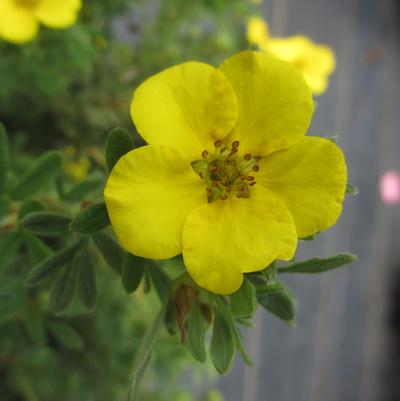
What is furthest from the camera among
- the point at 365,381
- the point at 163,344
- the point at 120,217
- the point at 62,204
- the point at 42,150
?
the point at 365,381

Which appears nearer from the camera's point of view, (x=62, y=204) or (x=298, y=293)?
(x=62, y=204)

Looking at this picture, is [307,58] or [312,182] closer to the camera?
[312,182]

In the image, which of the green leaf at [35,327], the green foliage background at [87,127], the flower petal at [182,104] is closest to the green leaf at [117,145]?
the flower petal at [182,104]

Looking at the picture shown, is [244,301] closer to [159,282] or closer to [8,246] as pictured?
[159,282]

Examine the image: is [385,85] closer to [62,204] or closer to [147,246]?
[62,204]

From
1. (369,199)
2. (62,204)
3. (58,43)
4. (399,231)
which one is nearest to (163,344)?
(62,204)

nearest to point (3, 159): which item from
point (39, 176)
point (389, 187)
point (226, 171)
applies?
point (39, 176)
